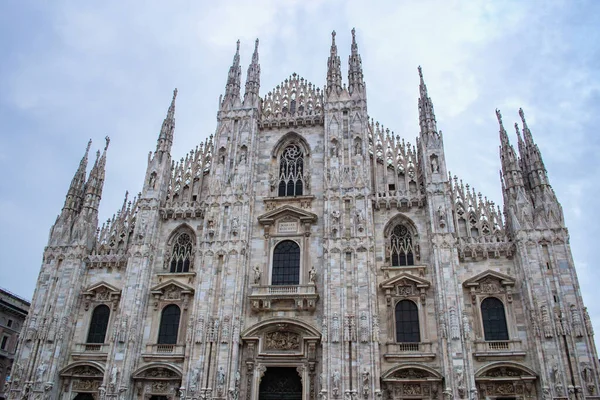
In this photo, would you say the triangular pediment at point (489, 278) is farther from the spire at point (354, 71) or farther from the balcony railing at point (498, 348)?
the spire at point (354, 71)

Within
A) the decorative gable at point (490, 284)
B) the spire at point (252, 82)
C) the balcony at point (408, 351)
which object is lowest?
the balcony at point (408, 351)

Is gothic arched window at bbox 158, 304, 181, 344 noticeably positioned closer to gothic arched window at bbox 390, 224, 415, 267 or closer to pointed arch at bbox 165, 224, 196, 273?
pointed arch at bbox 165, 224, 196, 273

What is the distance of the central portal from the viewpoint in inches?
920

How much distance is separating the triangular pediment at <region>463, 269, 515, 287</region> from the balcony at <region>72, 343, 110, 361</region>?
1852 cm

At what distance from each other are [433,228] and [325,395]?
9.47 metres

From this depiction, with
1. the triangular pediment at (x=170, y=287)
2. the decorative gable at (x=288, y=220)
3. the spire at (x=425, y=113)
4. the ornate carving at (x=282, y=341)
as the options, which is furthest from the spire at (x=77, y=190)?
the spire at (x=425, y=113)

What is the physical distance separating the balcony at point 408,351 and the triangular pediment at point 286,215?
25.2 feet

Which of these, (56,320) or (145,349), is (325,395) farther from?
(56,320)

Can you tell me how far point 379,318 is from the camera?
23656 millimetres

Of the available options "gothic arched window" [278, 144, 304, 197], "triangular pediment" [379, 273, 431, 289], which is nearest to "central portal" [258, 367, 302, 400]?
"triangular pediment" [379, 273, 431, 289]

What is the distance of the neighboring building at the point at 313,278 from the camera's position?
22094 mm

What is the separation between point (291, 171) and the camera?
94.2 ft

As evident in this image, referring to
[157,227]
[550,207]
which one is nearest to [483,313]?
[550,207]

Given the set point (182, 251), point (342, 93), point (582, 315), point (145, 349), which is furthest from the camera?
point (342, 93)
